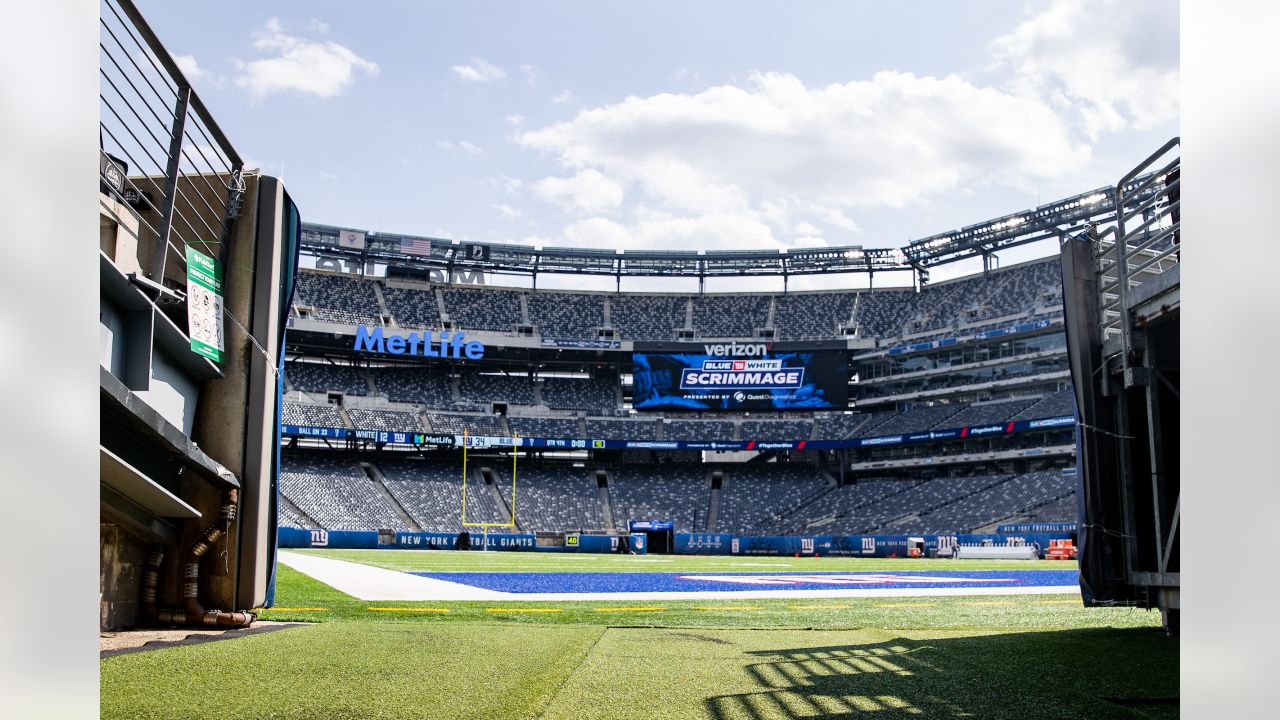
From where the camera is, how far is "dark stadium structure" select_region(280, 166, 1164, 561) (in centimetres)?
4569

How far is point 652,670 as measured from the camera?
5.09m

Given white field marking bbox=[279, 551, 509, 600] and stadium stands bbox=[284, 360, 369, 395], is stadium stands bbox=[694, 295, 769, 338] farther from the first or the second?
white field marking bbox=[279, 551, 509, 600]

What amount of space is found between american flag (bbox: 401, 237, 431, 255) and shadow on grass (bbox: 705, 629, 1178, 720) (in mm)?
50399

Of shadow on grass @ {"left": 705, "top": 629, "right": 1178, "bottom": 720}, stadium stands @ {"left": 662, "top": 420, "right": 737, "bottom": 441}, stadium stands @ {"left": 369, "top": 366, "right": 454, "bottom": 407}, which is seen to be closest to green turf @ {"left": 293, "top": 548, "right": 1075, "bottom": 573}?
shadow on grass @ {"left": 705, "top": 629, "right": 1178, "bottom": 720}

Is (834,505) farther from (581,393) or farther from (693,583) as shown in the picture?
(693,583)

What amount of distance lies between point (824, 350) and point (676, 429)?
9746 mm

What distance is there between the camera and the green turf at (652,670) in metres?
4.00

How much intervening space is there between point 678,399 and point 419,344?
49.3 ft

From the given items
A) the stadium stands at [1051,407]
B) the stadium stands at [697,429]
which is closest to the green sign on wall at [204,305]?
the stadium stands at [1051,407]

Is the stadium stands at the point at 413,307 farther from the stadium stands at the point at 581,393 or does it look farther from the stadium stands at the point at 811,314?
the stadium stands at the point at 811,314

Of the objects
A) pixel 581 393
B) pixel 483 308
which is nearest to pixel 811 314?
pixel 581 393
